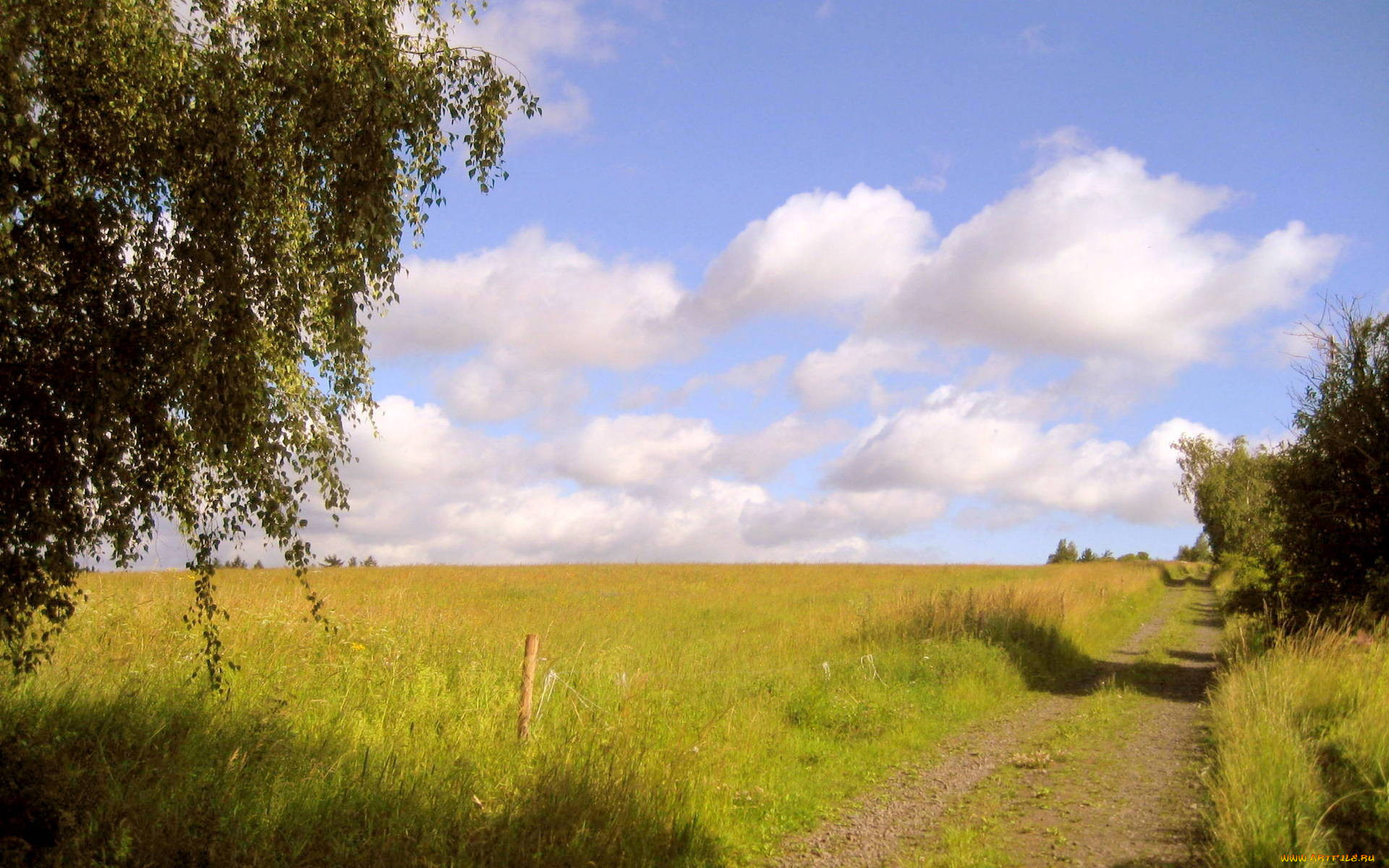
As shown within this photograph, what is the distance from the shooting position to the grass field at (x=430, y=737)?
5617mm

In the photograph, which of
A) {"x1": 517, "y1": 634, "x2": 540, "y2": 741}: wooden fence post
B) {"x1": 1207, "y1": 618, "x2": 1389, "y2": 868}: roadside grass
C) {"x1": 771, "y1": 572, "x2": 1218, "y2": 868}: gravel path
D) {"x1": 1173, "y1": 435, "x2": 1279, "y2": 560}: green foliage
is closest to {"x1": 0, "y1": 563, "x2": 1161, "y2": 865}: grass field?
{"x1": 517, "y1": 634, "x2": 540, "y2": 741}: wooden fence post

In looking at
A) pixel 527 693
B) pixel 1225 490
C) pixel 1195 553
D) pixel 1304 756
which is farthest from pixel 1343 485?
pixel 1195 553

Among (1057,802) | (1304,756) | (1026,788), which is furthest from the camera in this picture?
(1026,788)

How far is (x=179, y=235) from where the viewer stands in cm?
568

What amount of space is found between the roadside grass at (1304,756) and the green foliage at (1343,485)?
11.7 ft

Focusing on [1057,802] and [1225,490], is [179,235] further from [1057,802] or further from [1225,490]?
[1225,490]

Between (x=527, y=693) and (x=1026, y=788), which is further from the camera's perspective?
(x=1026, y=788)

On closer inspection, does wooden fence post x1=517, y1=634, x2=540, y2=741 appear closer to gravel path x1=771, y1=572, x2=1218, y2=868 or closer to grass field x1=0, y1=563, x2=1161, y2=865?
grass field x1=0, y1=563, x2=1161, y2=865

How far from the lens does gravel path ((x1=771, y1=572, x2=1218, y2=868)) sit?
21.7 feet

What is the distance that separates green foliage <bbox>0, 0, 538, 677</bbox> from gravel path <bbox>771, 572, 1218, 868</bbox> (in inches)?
208

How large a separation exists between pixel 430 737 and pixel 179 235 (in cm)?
465

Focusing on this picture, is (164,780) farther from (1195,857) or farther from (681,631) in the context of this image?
(681,631)

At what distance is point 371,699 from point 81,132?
222 inches

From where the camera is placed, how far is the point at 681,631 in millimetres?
20469
